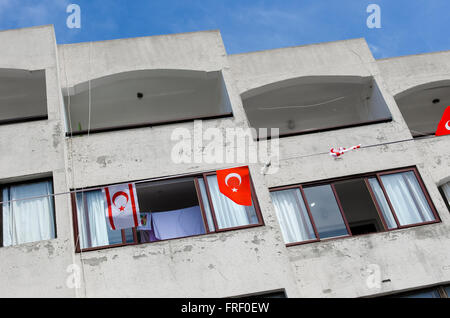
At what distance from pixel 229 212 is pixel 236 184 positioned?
3.05 ft

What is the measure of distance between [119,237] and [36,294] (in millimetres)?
2115

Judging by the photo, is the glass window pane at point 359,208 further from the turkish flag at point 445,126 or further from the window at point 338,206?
the turkish flag at point 445,126

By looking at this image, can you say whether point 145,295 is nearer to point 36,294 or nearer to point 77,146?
point 36,294

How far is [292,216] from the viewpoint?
12.9 metres

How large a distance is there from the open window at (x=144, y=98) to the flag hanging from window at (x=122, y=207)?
3214 millimetres

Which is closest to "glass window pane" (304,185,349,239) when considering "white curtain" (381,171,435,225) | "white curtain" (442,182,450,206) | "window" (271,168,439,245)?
"window" (271,168,439,245)

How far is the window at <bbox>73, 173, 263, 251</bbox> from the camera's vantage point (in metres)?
11.5

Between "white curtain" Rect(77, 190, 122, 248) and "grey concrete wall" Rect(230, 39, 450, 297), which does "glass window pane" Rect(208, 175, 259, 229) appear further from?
"white curtain" Rect(77, 190, 122, 248)

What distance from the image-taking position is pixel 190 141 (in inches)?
505

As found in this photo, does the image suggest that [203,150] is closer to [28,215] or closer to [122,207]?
[122,207]

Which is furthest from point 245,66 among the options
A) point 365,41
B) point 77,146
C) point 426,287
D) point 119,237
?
point 426,287

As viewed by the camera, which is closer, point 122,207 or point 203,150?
point 122,207

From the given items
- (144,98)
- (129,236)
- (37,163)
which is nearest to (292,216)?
(129,236)

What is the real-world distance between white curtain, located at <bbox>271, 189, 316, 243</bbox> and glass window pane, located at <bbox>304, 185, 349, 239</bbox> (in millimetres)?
320
